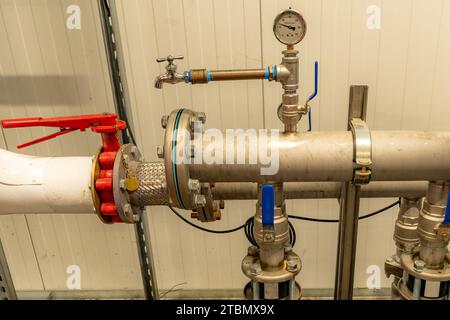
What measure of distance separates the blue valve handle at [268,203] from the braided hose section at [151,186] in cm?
22

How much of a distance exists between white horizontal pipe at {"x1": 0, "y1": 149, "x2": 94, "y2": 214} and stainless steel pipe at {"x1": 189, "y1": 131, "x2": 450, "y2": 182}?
26 cm

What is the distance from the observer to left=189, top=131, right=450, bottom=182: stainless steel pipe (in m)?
0.74

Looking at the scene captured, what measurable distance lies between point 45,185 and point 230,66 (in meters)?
0.73

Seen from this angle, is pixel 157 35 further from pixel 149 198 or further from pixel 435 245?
pixel 435 245

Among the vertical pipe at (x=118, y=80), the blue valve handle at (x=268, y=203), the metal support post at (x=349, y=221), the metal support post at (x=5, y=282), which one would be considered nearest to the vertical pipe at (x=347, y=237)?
the metal support post at (x=349, y=221)

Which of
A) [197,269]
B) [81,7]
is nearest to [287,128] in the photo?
[81,7]

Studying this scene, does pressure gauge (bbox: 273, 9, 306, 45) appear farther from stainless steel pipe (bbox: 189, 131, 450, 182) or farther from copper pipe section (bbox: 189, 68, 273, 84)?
stainless steel pipe (bbox: 189, 131, 450, 182)

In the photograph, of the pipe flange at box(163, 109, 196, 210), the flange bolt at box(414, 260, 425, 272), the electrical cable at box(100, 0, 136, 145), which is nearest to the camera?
the pipe flange at box(163, 109, 196, 210)

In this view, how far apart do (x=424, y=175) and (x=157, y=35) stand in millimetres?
937

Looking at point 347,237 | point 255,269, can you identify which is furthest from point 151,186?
point 347,237

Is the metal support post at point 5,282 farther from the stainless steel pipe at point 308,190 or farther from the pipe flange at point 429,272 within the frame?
the pipe flange at point 429,272

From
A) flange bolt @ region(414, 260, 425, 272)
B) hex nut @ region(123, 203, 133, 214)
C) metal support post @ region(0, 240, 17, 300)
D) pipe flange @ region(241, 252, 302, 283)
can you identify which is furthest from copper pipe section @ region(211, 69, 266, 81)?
metal support post @ region(0, 240, 17, 300)

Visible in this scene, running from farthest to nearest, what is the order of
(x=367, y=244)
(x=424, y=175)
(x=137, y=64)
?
(x=367, y=244) → (x=137, y=64) → (x=424, y=175)

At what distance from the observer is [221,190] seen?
95cm
